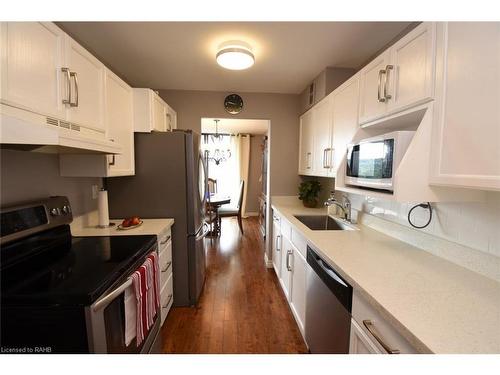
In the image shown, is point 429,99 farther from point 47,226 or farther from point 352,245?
point 47,226

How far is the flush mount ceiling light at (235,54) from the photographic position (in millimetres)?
1828

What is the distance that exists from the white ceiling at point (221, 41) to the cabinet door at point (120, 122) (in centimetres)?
32

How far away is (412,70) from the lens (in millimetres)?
1159

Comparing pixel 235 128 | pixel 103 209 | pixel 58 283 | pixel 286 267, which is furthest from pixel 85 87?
pixel 235 128

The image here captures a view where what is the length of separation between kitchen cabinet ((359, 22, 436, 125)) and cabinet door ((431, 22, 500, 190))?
0.07m

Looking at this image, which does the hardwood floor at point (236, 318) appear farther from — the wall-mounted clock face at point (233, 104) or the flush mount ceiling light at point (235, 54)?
the flush mount ceiling light at point (235, 54)

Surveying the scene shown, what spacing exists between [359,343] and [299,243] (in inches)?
37.0

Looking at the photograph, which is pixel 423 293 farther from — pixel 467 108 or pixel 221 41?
pixel 221 41

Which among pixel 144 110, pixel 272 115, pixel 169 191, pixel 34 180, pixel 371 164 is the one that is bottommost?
pixel 169 191

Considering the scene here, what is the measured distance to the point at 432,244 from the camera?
130 centimetres

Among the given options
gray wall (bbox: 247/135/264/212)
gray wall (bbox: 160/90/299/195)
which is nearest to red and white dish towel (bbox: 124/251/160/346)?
gray wall (bbox: 160/90/299/195)

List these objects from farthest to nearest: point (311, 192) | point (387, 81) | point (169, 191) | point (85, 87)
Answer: point (311, 192)
point (169, 191)
point (85, 87)
point (387, 81)

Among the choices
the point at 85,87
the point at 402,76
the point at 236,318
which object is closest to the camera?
the point at 402,76
